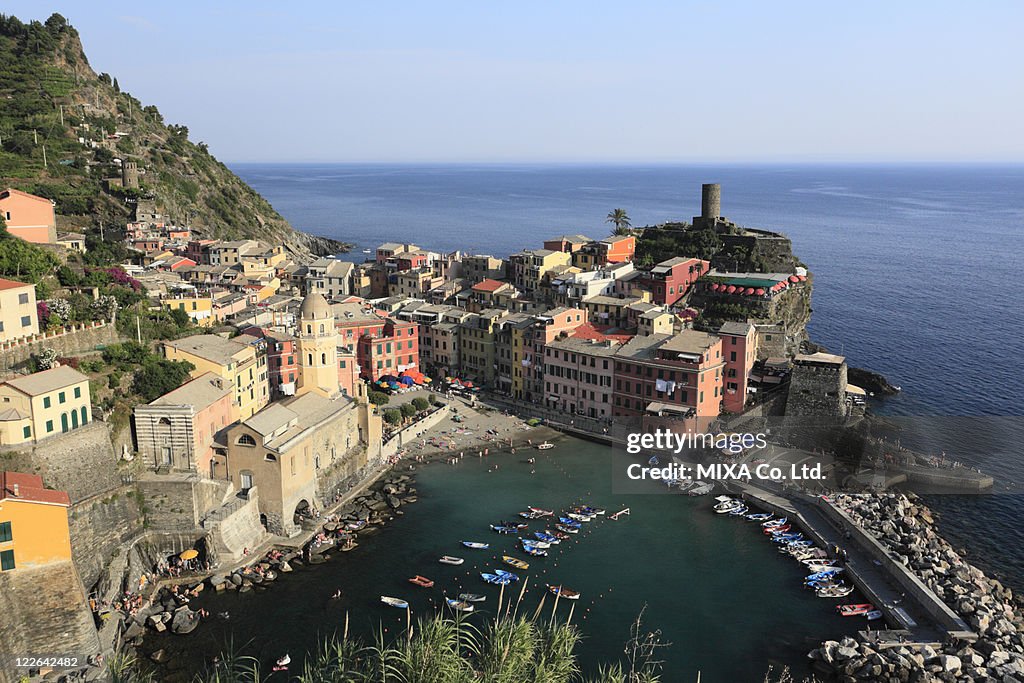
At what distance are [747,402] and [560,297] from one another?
18900 millimetres

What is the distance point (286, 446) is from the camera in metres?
38.3

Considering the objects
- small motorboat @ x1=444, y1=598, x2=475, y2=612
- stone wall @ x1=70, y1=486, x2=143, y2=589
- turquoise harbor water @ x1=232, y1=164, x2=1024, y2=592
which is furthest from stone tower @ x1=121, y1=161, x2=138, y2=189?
small motorboat @ x1=444, y1=598, x2=475, y2=612

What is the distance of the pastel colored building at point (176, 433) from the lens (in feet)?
122

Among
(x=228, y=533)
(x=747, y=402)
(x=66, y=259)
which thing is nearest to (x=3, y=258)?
(x=66, y=259)

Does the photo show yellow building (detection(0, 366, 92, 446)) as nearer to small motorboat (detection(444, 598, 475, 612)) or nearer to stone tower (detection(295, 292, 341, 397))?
stone tower (detection(295, 292, 341, 397))

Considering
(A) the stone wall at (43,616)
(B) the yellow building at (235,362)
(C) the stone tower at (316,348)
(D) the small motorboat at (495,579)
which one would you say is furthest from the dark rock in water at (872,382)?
(A) the stone wall at (43,616)

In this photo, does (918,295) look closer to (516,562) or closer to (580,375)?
(580,375)

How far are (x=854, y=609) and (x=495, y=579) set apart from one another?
14505mm

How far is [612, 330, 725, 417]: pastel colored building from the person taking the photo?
49.6 m

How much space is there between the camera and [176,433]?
3725 cm

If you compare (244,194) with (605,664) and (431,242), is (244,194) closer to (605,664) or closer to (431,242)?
(431,242)

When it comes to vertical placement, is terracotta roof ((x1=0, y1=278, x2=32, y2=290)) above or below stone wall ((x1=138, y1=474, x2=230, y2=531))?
above

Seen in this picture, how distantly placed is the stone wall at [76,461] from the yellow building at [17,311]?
6600 millimetres

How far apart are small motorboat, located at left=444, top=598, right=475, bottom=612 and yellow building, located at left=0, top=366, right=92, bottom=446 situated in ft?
55.8
